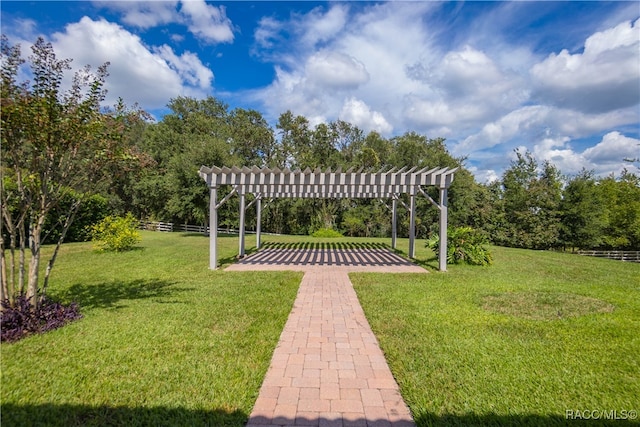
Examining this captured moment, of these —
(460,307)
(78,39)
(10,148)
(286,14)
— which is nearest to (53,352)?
(10,148)

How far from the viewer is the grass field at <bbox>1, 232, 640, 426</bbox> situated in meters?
2.36

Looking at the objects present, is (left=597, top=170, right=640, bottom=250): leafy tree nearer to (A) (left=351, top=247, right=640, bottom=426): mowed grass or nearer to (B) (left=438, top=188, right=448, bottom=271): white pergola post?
(B) (left=438, top=188, right=448, bottom=271): white pergola post

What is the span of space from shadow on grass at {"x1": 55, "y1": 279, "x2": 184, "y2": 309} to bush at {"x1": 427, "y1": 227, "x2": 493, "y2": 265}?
778 centimetres

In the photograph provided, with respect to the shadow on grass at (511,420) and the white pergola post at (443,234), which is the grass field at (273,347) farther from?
the white pergola post at (443,234)

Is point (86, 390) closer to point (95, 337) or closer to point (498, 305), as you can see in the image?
point (95, 337)

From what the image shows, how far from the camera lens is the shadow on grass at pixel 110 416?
2145mm

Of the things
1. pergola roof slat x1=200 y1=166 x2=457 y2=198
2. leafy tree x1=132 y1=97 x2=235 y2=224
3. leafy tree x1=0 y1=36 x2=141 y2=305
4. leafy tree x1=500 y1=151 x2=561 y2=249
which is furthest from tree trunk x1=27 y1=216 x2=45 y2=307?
leafy tree x1=500 y1=151 x2=561 y2=249

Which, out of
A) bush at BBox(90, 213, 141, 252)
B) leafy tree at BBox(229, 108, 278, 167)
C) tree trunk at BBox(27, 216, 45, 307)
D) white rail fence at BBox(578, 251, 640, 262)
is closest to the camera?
tree trunk at BBox(27, 216, 45, 307)

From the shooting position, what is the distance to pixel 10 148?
3.40 m

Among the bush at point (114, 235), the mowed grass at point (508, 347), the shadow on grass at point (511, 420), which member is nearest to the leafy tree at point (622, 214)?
the mowed grass at point (508, 347)

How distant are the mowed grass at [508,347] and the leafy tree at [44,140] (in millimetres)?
4467

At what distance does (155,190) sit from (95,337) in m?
24.2

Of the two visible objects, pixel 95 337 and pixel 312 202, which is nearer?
pixel 95 337

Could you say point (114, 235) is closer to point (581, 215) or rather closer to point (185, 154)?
point (185, 154)
